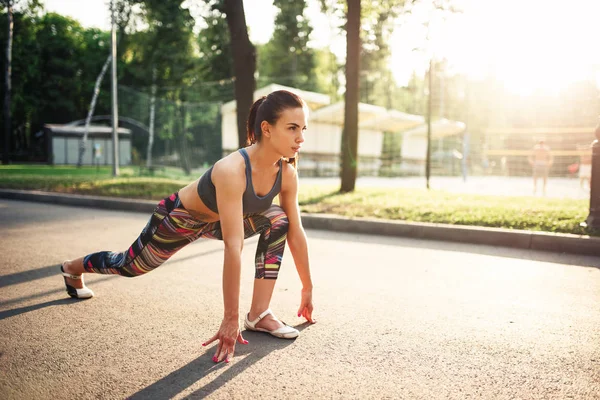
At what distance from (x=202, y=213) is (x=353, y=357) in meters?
1.19

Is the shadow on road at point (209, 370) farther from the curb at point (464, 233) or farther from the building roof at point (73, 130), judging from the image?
the building roof at point (73, 130)

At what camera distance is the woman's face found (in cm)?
286

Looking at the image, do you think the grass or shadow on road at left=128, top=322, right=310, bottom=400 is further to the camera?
the grass

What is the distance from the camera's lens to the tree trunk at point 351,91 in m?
12.2

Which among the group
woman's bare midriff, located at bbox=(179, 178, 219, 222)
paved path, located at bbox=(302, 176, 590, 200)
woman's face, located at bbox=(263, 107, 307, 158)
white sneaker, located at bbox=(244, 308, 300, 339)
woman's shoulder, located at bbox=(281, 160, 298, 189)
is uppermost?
woman's face, located at bbox=(263, 107, 307, 158)

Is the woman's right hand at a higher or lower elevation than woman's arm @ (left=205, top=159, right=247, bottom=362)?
lower

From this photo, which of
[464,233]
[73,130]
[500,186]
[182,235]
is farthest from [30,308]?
[73,130]

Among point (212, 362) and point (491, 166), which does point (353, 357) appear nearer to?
point (212, 362)

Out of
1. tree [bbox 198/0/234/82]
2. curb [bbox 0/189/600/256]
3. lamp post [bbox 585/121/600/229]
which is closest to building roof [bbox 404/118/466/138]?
tree [bbox 198/0/234/82]

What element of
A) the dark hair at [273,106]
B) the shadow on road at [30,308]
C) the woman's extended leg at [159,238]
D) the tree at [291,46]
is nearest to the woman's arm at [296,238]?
the dark hair at [273,106]

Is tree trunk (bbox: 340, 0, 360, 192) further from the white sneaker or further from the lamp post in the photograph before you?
the white sneaker

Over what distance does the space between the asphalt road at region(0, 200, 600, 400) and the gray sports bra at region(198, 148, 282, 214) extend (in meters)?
0.78

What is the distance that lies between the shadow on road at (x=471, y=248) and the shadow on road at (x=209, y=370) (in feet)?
13.5

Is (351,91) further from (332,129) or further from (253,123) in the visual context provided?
(332,129)
